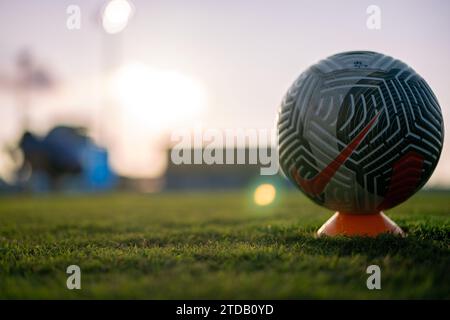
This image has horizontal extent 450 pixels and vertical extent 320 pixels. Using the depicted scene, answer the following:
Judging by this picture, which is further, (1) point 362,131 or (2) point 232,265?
(1) point 362,131

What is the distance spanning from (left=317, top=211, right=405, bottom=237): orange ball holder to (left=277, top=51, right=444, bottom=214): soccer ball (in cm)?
16

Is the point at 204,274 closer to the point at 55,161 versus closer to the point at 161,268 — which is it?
the point at 161,268

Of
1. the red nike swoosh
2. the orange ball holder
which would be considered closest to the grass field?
the orange ball holder

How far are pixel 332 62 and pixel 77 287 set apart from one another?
10.8ft

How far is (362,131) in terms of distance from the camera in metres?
4.41

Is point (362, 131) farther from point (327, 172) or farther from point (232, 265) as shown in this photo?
point (232, 265)

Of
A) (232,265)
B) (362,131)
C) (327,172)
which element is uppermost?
(362,131)

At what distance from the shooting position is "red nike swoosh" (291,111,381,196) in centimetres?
441

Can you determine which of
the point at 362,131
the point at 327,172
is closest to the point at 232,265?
the point at 327,172

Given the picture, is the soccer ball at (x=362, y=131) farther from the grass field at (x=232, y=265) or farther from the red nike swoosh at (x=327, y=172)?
the grass field at (x=232, y=265)

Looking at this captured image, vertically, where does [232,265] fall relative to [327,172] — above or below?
below

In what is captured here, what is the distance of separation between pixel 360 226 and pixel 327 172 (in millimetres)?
792

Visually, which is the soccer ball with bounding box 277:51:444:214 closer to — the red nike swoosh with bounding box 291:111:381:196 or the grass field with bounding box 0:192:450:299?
the red nike swoosh with bounding box 291:111:381:196

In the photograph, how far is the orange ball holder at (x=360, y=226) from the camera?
487 centimetres
